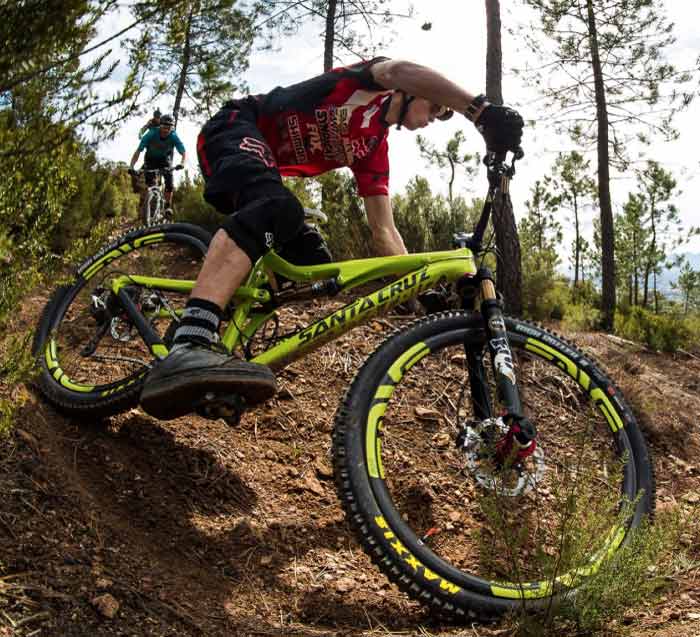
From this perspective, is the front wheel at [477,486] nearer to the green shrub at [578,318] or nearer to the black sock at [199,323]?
A: the black sock at [199,323]

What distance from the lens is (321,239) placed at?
3.24 metres

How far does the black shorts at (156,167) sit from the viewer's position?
11.1m

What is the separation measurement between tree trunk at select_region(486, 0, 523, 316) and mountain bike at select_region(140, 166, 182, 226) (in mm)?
5251

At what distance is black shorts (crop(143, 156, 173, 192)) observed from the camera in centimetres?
1112

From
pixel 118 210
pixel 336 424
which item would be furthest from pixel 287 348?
pixel 118 210

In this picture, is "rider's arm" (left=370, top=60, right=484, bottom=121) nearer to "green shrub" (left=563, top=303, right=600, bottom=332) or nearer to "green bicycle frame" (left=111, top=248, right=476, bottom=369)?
"green bicycle frame" (left=111, top=248, right=476, bottom=369)

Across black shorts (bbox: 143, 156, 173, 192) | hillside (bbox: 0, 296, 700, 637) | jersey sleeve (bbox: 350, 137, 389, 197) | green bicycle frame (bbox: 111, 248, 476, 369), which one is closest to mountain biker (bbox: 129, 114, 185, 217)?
black shorts (bbox: 143, 156, 173, 192)

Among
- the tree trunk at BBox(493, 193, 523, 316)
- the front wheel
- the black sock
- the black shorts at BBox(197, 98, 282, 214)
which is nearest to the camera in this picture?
the front wheel

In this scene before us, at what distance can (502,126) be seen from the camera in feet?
8.65

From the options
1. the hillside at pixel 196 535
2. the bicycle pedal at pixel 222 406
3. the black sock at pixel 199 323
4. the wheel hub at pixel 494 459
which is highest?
the black sock at pixel 199 323

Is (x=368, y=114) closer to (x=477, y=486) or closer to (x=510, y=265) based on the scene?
(x=477, y=486)

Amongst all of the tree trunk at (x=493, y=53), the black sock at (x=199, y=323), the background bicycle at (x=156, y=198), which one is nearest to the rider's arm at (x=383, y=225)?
the black sock at (x=199, y=323)

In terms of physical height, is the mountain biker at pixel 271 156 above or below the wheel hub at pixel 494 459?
above

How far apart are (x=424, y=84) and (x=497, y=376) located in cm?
124
